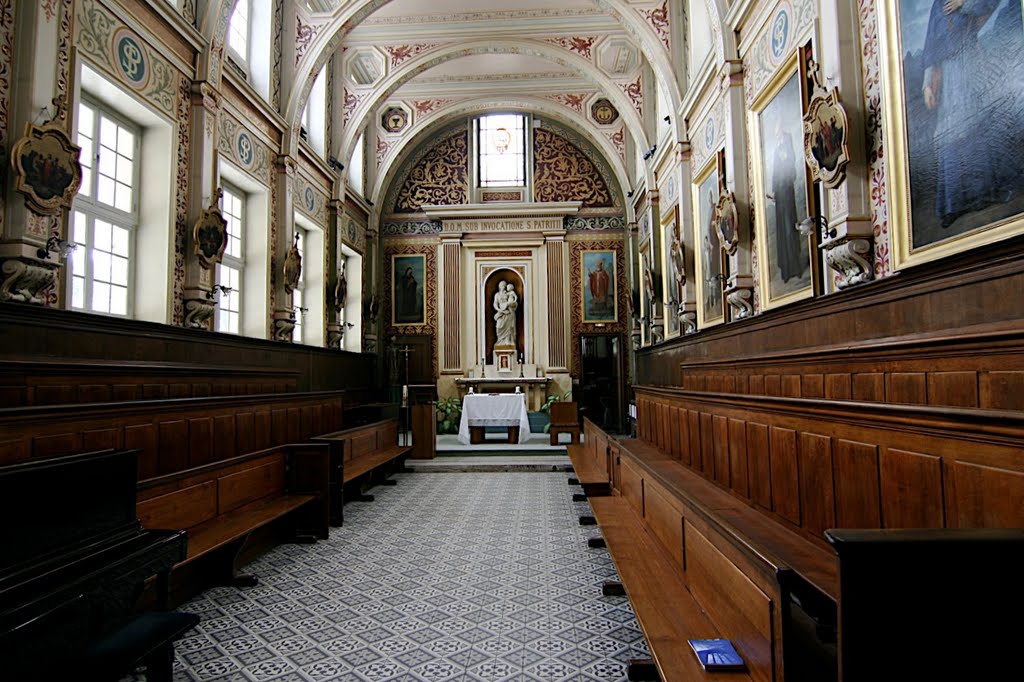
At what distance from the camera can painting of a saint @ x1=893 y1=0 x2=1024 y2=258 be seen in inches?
118

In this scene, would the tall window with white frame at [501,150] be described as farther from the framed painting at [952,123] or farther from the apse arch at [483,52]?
the framed painting at [952,123]

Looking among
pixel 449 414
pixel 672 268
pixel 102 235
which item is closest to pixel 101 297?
pixel 102 235

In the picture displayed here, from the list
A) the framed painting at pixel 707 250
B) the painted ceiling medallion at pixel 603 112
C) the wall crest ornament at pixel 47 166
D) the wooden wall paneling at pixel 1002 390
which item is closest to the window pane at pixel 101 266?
the wall crest ornament at pixel 47 166

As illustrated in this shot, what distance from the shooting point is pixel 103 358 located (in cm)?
555

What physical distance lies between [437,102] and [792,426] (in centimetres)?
1421

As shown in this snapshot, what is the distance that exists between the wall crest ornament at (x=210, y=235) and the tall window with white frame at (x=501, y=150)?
945 cm

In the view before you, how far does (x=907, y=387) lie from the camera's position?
10.1 feet

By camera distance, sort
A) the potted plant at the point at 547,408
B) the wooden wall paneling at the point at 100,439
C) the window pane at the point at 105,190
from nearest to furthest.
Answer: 1. the wooden wall paneling at the point at 100,439
2. the window pane at the point at 105,190
3. the potted plant at the point at 547,408

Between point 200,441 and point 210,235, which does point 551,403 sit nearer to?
point 210,235

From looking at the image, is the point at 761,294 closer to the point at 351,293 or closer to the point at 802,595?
the point at 802,595

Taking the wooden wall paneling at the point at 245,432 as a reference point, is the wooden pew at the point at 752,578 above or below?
below

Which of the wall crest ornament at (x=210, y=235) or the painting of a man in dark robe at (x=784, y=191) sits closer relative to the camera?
the painting of a man in dark robe at (x=784, y=191)

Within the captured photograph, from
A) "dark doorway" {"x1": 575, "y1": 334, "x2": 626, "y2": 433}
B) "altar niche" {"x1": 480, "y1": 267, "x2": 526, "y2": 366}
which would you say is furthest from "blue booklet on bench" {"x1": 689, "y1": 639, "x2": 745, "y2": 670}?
"altar niche" {"x1": 480, "y1": 267, "x2": 526, "y2": 366}

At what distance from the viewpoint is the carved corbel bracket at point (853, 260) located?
4332 mm
